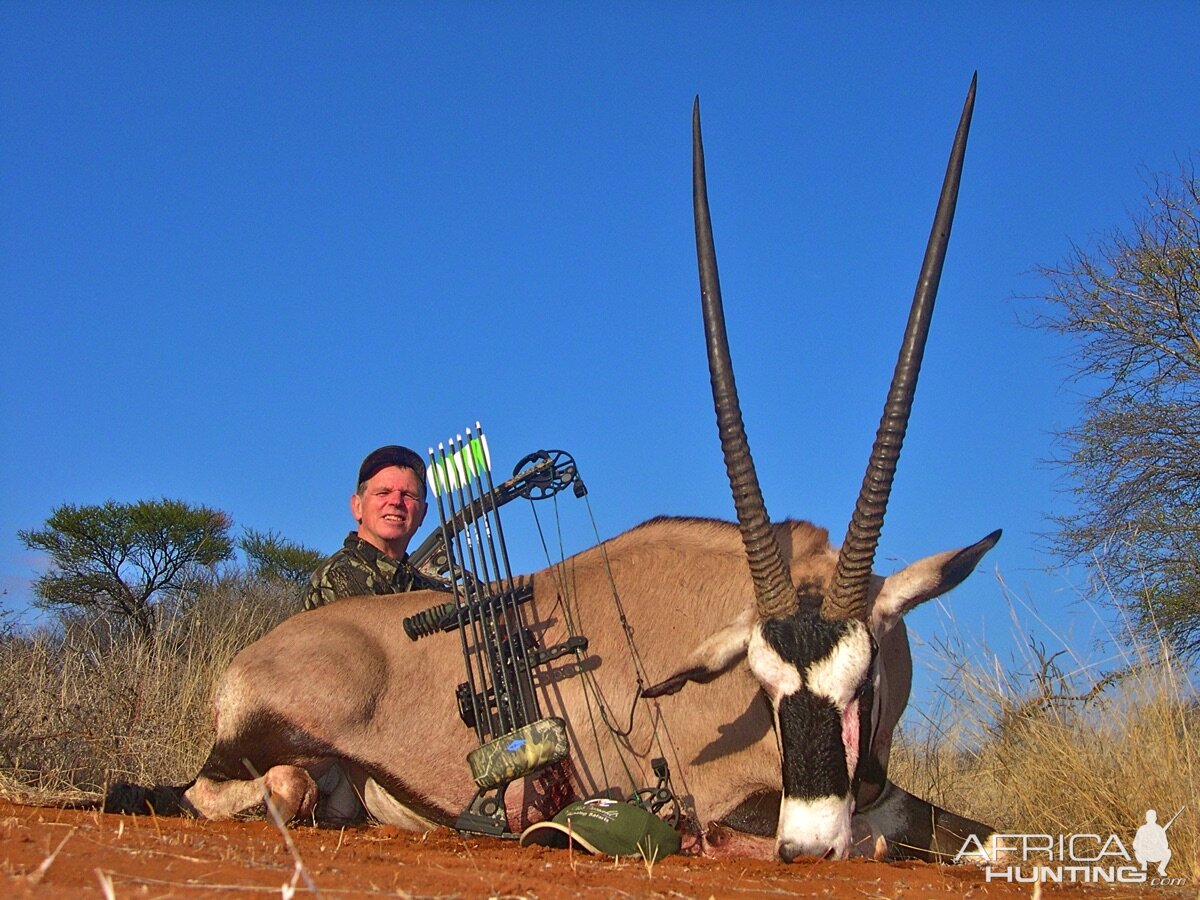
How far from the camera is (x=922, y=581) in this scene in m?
4.59

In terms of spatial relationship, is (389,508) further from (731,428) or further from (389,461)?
(731,428)

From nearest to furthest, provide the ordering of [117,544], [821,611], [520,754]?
1. [821,611]
2. [520,754]
3. [117,544]

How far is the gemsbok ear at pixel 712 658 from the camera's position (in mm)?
4527

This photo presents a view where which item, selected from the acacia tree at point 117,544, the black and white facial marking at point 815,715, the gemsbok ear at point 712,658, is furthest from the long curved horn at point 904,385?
the acacia tree at point 117,544

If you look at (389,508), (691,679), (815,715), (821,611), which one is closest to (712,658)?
(691,679)

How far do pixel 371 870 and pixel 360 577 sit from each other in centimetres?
331

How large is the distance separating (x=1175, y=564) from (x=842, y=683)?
26.9 feet

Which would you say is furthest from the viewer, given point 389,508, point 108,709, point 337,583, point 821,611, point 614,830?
point 108,709

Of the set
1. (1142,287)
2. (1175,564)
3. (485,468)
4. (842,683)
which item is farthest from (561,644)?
(1142,287)

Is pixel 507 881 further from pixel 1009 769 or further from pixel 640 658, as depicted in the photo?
pixel 1009 769

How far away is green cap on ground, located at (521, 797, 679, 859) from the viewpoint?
389cm

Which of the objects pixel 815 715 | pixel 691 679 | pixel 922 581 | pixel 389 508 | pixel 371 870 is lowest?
pixel 371 870

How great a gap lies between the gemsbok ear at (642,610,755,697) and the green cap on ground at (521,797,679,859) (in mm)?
554

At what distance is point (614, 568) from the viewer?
546cm
